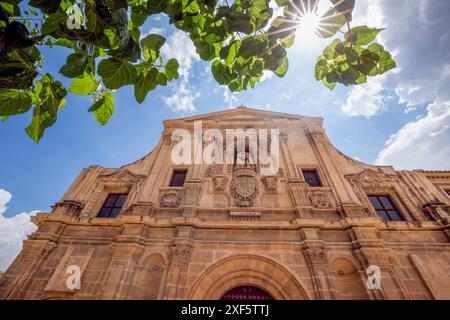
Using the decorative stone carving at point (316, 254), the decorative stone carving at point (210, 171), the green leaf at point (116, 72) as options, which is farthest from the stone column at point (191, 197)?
the green leaf at point (116, 72)

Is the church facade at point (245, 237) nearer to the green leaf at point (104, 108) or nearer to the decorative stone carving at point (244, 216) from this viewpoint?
the decorative stone carving at point (244, 216)

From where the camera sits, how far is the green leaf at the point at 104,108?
127cm

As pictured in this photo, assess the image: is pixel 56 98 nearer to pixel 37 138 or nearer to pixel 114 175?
pixel 37 138

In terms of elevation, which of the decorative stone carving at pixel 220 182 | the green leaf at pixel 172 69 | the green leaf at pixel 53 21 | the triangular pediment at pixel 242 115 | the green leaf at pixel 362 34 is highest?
the triangular pediment at pixel 242 115

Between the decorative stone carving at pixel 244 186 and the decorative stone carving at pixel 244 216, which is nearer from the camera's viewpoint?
the decorative stone carving at pixel 244 216

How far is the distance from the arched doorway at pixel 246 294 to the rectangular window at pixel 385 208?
571 cm

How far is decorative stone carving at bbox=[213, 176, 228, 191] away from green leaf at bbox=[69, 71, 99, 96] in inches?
291

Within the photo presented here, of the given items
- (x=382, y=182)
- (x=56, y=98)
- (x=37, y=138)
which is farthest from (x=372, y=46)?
(x=382, y=182)

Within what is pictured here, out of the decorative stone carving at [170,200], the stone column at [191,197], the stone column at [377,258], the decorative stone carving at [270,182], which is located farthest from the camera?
the decorative stone carving at [270,182]

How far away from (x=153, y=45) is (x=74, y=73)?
20.2 inches

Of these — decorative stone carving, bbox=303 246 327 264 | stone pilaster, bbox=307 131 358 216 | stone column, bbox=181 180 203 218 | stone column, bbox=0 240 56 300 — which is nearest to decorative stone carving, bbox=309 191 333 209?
stone pilaster, bbox=307 131 358 216

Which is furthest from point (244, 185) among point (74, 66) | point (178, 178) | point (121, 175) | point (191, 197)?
point (74, 66)

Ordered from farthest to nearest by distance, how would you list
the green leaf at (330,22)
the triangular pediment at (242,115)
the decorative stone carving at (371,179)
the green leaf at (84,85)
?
the triangular pediment at (242,115) < the decorative stone carving at (371,179) < the green leaf at (330,22) < the green leaf at (84,85)

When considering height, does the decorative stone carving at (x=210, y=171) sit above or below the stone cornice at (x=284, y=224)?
above
